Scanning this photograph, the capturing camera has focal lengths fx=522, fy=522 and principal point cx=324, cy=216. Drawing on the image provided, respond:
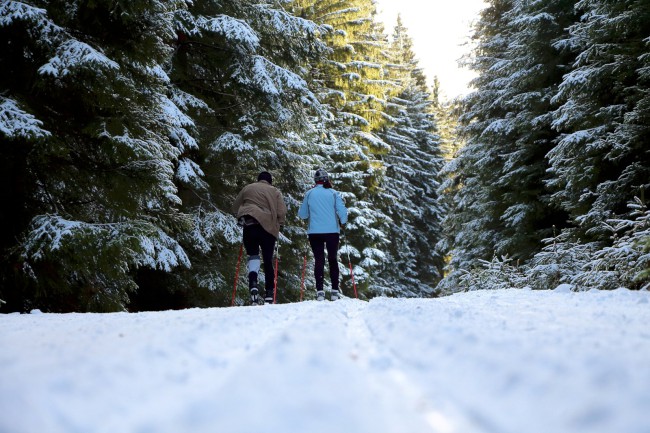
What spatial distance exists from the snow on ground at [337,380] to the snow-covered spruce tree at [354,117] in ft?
54.5

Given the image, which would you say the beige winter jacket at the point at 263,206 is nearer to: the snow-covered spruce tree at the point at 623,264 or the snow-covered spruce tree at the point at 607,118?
the snow-covered spruce tree at the point at 623,264

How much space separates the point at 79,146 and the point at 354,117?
1527 centimetres

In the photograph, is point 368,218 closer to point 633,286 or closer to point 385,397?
point 633,286

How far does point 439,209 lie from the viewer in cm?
3186

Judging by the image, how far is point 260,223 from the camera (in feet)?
26.8

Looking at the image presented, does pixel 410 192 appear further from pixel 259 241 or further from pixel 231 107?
pixel 259 241

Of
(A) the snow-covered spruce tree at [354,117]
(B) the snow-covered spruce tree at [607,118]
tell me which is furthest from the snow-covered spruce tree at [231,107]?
(A) the snow-covered spruce tree at [354,117]

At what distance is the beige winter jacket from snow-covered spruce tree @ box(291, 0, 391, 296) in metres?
11.1

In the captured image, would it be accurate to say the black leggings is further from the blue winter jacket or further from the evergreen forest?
the evergreen forest

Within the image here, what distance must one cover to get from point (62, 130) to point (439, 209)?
27.0 m

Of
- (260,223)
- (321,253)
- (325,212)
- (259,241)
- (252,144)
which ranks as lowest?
(321,253)

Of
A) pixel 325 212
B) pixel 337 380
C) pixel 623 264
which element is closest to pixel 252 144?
pixel 325 212

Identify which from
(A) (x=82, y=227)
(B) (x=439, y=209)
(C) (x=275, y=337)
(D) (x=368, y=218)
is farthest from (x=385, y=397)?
(B) (x=439, y=209)

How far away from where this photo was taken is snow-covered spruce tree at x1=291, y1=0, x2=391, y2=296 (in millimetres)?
20156
